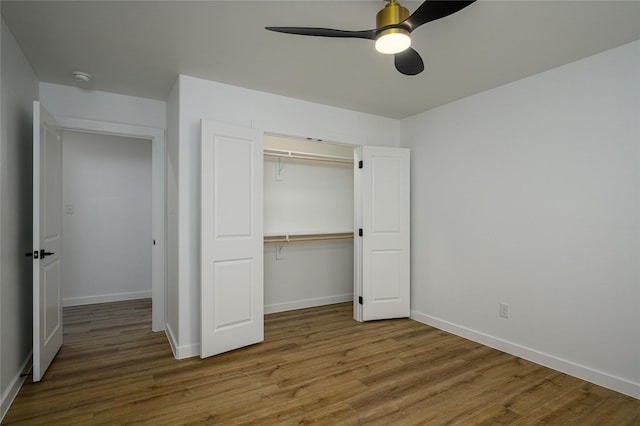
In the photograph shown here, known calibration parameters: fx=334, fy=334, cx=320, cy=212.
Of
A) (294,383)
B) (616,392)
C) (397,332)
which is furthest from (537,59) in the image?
(294,383)

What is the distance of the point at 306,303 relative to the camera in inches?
178

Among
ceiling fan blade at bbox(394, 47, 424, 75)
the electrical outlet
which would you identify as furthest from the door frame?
the electrical outlet

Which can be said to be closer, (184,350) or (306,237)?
(184,350)

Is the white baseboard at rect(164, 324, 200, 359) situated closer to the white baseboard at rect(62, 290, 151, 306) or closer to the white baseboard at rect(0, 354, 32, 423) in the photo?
the white baseboard at rect(0, 354, 32, 423)

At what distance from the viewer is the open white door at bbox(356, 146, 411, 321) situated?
393 cm

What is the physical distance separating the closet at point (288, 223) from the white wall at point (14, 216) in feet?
4.13

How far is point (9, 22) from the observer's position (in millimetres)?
2150

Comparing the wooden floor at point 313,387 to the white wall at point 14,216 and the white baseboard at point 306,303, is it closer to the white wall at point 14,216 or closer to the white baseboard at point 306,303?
the white wall at point 14,216

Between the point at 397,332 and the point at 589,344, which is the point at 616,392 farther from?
the point at 397,332

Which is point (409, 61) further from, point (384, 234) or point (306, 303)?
point (306, 303)

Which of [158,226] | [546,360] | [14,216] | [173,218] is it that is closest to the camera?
[14,216]

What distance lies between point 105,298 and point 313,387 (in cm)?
371

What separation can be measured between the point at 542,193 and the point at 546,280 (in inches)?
29.3

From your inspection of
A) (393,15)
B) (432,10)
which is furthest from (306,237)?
(432,10)
